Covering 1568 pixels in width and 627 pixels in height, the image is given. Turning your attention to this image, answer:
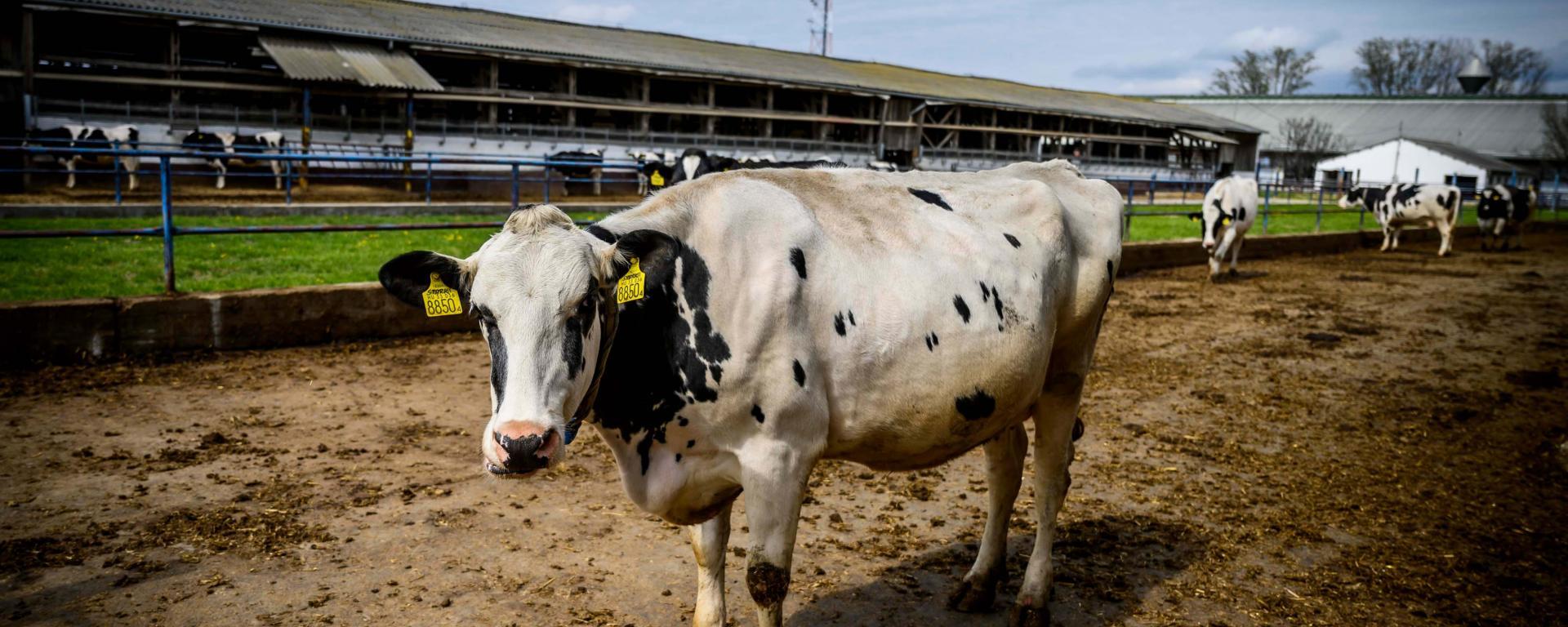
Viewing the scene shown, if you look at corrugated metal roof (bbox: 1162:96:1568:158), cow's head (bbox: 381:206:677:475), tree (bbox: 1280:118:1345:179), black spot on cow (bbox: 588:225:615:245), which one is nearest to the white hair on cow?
cow's head (bbox: 381:206:677:475)

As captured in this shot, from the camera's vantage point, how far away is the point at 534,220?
106 inches

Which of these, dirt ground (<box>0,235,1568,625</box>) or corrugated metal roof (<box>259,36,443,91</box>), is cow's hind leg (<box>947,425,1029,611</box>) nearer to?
dirt ground (<box>0,235,1568,625</box>)

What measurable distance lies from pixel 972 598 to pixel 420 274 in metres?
2.41

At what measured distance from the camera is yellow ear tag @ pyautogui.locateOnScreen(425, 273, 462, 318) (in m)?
2.78

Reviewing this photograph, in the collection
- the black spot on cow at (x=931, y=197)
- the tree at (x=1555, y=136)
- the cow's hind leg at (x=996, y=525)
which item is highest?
the tree at (x=1555, y=136)

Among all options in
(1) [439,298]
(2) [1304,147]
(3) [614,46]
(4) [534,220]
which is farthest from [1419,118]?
(1) [439,298]

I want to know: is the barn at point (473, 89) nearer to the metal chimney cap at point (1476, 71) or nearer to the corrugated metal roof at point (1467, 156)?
the corrugated metal roof at point (1467, 156)

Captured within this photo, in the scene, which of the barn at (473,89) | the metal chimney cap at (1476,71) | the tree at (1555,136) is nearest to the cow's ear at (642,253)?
the barn at (473,89)

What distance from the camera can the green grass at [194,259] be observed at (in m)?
8.00

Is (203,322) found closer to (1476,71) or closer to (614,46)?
(614,46)

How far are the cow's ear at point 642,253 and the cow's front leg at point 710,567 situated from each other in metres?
0.94

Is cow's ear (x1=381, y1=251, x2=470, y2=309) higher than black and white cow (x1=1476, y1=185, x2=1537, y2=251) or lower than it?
lower

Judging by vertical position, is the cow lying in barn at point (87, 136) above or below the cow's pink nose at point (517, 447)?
above

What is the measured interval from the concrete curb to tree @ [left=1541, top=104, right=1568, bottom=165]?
63.4 m
